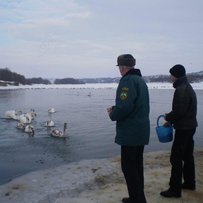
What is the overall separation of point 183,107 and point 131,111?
Answer: 3.87 ft

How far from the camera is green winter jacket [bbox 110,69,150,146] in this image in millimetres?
5059

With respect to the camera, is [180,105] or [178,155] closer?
[180,105]

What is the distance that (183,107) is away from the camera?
593 centimetres

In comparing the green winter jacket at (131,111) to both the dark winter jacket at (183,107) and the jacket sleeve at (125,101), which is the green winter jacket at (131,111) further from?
the dark winter jacket at (183,107)

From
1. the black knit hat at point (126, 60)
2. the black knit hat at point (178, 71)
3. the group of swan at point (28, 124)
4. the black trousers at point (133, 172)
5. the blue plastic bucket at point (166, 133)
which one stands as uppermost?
the black knit hat at point (126, 60)

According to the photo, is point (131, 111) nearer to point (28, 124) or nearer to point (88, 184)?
point (88, 184)

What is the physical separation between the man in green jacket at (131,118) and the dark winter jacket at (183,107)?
82 centimetres

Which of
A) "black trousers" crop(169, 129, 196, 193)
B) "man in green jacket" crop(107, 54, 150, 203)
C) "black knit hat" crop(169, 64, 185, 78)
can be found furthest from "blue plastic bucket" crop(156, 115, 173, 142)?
"man in green jacket" crop(107, 54, 150, 203)

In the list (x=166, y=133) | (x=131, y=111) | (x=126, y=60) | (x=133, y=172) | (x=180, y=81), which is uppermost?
(x=126, y=60)

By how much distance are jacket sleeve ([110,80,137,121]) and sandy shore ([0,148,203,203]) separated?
5.23 feet

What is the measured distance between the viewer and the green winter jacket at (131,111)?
5.06 m

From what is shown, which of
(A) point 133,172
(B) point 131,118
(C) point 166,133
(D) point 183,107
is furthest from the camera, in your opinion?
(C) point 166,133

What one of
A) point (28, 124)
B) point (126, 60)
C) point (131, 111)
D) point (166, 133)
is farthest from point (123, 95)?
point (28, 124)

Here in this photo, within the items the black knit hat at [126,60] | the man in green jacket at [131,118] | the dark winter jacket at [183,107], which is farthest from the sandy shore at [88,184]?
the black knit hat at [126,60]
